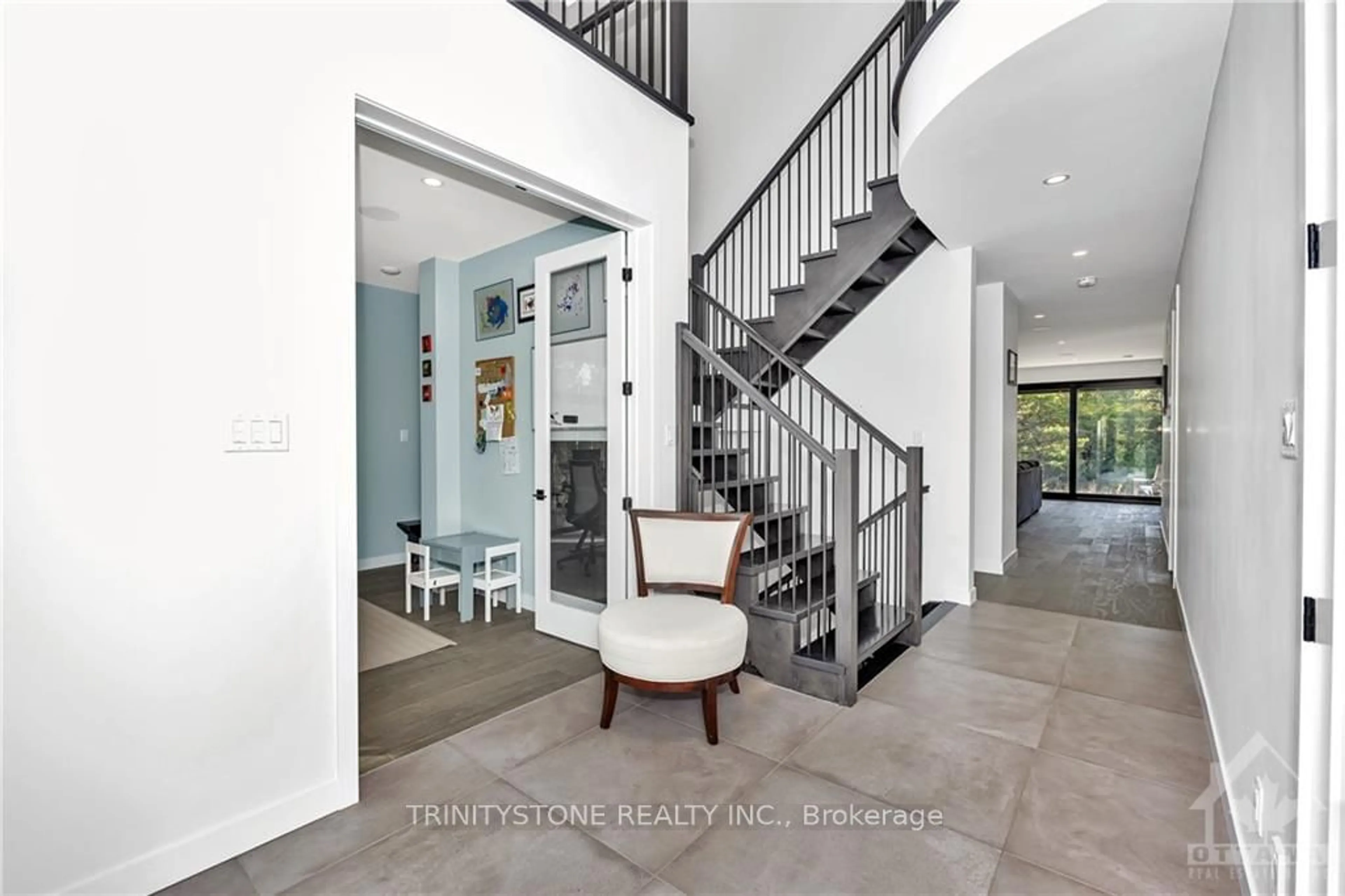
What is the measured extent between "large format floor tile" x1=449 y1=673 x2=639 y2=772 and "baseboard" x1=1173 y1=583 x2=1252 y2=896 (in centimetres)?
203

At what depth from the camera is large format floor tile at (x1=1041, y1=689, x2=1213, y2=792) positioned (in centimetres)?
218

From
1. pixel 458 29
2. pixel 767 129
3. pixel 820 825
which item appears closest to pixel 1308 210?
pixel 820 825

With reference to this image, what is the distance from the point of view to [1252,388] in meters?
1.68

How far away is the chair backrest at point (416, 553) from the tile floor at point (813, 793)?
1.77 meters

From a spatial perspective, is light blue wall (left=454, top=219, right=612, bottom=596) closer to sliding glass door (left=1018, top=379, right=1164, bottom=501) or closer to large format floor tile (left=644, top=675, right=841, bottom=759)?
large format floor tile (left=644, top=675, right=841, bottom=759)

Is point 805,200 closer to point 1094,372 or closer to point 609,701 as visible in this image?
point 609,701

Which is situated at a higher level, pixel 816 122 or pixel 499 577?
pixel 816 122

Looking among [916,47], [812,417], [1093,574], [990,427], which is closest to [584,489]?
[812,417]

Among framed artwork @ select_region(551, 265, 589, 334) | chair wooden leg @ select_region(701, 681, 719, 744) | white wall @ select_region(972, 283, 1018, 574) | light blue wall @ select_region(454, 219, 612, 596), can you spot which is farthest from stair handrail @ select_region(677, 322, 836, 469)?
white wall @ select_region(972, 283, 1018, 574)

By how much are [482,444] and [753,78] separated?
411 centimetres

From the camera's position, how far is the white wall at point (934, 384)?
4.36m

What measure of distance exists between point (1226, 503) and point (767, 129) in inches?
187

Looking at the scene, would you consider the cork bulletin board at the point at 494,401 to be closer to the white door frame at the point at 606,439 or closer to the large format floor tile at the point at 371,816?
the white door frame at the point at 606,439

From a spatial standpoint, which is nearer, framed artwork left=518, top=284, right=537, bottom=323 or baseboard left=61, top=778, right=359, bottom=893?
baseboard left=61, top=778, right=359, bottom=893
